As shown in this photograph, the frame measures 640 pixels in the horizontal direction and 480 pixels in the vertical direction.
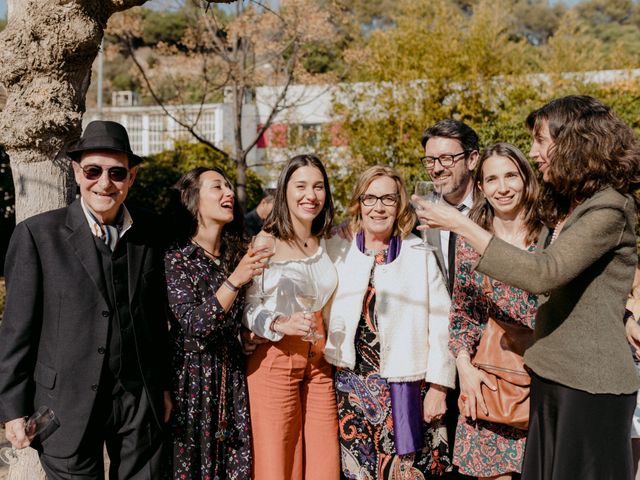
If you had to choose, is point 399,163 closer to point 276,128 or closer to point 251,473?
point 276,128

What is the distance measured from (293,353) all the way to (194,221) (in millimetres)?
920

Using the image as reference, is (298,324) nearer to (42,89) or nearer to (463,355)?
(463,355)

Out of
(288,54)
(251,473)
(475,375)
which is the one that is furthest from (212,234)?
(288,54)

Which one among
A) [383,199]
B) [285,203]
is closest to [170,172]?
[285,203]

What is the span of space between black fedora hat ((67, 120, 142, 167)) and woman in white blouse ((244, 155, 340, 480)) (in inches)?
41.3

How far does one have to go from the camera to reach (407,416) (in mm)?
3357

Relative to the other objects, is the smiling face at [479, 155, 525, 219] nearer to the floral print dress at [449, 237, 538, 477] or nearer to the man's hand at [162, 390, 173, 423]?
the floral print dress at [449, 237, 538, 477]

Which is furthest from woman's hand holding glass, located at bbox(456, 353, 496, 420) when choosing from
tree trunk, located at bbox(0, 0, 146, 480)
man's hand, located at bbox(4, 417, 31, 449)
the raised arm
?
tree trunk, located at bbox(0, 0, 146, 480)

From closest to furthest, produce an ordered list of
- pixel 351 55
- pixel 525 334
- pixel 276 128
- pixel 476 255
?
pixel 525 334 → pixel 476 255 → pixel 351 55 → pixel 276 128

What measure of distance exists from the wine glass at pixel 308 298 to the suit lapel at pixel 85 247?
943 mm

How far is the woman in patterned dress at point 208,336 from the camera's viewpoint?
3.12 m

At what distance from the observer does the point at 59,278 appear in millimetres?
2744

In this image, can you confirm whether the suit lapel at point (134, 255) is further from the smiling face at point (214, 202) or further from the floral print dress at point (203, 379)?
the smiling face at point (214, 202)

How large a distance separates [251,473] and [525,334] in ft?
5.42
